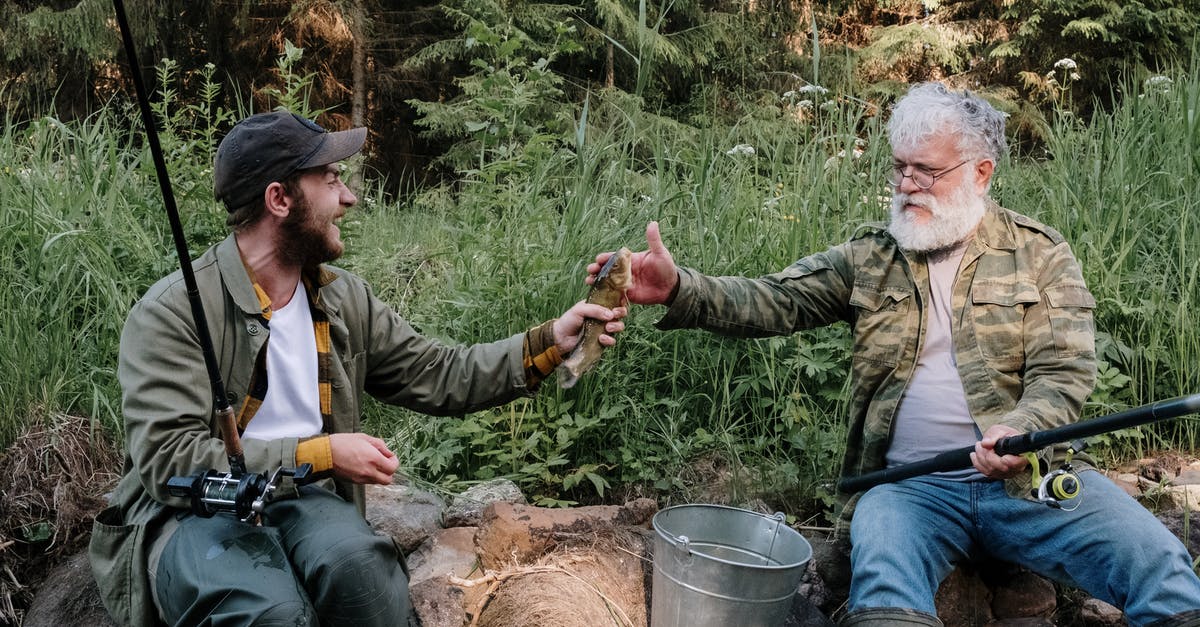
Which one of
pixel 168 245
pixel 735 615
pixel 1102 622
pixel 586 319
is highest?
pixel 586 319

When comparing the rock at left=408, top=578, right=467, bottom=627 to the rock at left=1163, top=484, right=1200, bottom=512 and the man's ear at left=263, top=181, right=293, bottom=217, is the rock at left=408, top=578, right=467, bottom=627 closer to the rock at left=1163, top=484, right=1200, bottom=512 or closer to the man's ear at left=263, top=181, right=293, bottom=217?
the man's ear at left=263, top=181, right=293, bottom=217

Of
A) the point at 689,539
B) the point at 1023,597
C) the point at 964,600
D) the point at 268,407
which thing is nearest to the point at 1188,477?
the point at 1023,597

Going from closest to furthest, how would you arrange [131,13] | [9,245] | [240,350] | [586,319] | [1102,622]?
[240,350]
[586,319]
[1102,622]
[9,245]
[131,13]

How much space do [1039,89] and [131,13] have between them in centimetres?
1102

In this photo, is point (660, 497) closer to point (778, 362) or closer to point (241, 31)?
point (778, 362)

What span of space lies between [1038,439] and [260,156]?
2150 mm

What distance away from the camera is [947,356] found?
2969mm

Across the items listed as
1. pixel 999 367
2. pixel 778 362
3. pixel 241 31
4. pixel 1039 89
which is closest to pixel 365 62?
pixel 241 31

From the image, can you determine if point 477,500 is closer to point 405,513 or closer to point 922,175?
point 405,513

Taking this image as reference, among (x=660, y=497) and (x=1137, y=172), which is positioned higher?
(x=1137, y=172)

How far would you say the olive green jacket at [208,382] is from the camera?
2277 mm

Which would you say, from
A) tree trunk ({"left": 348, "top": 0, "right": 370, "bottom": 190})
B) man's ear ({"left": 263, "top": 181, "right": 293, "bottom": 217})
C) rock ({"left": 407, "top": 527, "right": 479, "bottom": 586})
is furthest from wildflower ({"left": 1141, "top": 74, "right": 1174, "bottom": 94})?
tree trunk ({"left": 348, "top": 0, "right": 370, "bottom": 190})

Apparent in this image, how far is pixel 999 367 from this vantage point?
2883 millimetres

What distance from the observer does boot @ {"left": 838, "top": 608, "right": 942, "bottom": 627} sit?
98.0 inches
